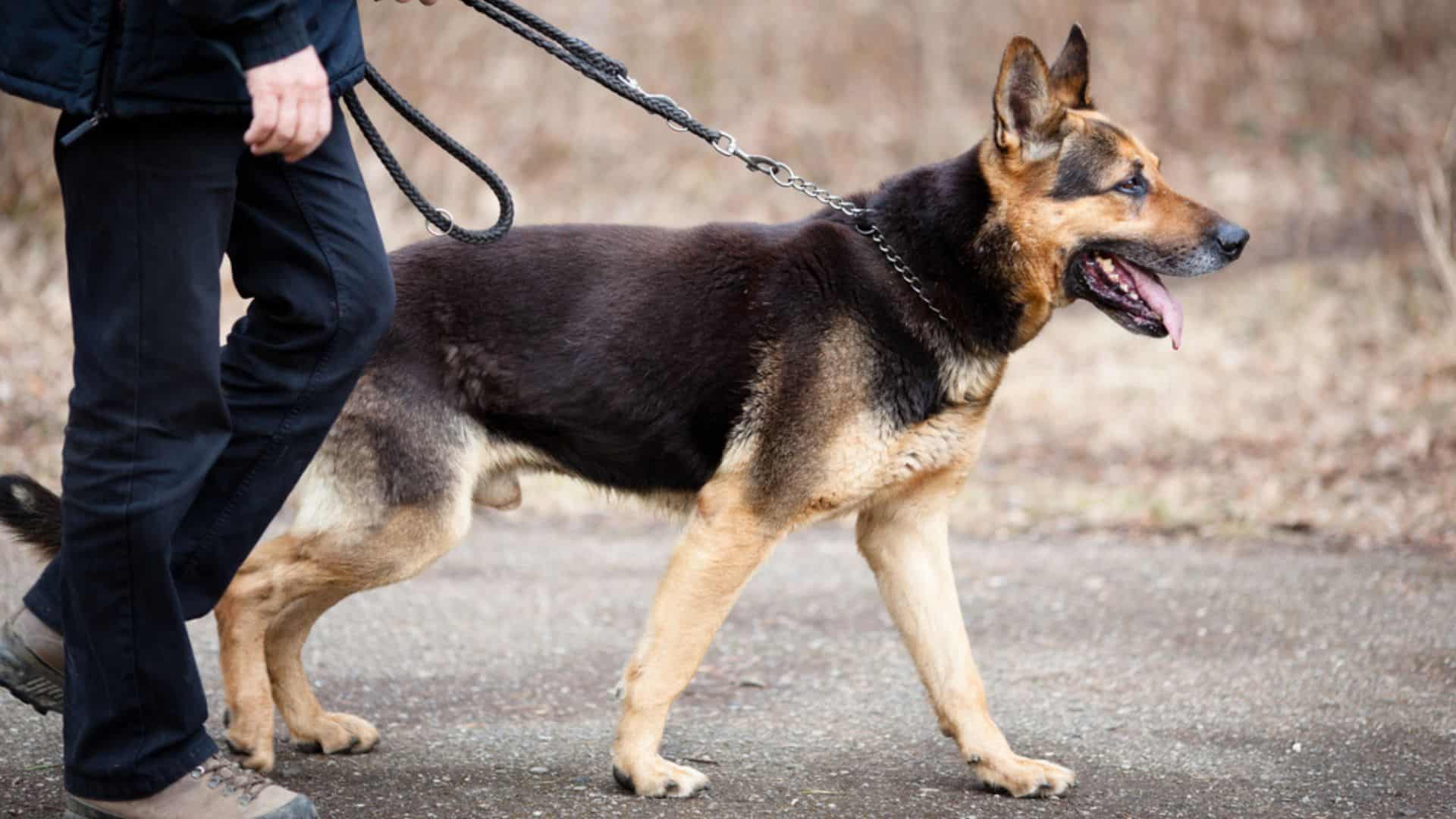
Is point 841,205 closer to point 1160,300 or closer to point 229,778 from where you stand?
point 1160,300

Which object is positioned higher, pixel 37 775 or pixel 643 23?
pixel 643 23

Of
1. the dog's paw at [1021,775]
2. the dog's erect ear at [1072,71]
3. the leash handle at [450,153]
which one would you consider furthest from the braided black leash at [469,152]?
the dog's paw at [1021,775]

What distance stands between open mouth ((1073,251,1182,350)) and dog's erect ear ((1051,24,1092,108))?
552mm

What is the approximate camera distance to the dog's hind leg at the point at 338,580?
12.6ft

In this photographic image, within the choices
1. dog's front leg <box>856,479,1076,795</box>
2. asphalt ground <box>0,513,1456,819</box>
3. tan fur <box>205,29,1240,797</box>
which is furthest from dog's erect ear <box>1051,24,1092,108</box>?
asphalt ground <box>0,513,1456,819</box>

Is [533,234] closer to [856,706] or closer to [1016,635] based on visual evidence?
[856,706]

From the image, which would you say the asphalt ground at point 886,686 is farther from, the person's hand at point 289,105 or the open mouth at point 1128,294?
the person's hand at point 289,105

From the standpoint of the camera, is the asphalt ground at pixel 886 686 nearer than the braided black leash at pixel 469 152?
No

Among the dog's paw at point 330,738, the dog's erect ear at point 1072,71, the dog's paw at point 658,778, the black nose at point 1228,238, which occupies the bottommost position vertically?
the dog's paw at point 330,738

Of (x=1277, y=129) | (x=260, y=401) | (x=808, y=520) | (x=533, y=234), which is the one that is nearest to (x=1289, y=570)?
(x=808, y=520)

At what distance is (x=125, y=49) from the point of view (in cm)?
261

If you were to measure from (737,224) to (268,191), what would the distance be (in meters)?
1.60

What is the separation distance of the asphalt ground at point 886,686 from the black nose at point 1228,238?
1.41 metres

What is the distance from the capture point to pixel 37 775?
362 cm
